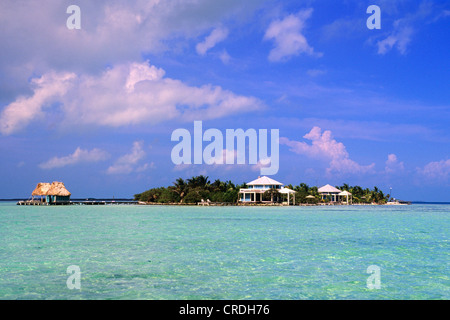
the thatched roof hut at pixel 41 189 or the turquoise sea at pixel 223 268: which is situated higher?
the thatched roof hut at pixel 41 189

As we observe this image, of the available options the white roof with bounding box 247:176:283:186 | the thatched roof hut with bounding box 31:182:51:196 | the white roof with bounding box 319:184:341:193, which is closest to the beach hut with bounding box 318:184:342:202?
the white roof with bounding box 319:184:341:193

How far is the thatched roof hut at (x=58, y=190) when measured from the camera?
103 meters

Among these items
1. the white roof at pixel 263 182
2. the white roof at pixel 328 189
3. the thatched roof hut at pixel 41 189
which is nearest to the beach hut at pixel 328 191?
the white roof at pixel 328 189

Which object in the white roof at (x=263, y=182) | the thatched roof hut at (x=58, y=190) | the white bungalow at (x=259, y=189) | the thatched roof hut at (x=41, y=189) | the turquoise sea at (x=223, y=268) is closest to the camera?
the turquoise sea at (x=223, y=268)

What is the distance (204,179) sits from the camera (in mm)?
106438

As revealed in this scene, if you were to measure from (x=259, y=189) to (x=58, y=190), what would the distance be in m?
50.6

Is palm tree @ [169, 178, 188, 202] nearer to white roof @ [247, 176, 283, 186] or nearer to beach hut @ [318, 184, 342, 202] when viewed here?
A: white roof @ [247, 176, 283, 186]

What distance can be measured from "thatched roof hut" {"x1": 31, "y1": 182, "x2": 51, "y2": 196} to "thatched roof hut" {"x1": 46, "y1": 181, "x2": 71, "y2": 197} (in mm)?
1322

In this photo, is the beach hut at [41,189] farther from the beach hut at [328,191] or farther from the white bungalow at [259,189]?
the beach hut at [328,191]

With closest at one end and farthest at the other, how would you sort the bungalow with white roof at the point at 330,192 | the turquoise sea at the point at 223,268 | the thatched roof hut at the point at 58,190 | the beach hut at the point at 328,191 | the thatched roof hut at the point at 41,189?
1. the turquoise sea at the point at 223,268
2. the thatched roof hut at the point at 58,190
3. the thatched roof hut at the point at 41,189
4. the bungalow with white roof at the point at 330,192
5. the beach hut at the point at 328,191

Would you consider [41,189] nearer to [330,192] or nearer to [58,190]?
[58,190]

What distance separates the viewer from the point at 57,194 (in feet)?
339

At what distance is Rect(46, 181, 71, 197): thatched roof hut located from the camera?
338ft
